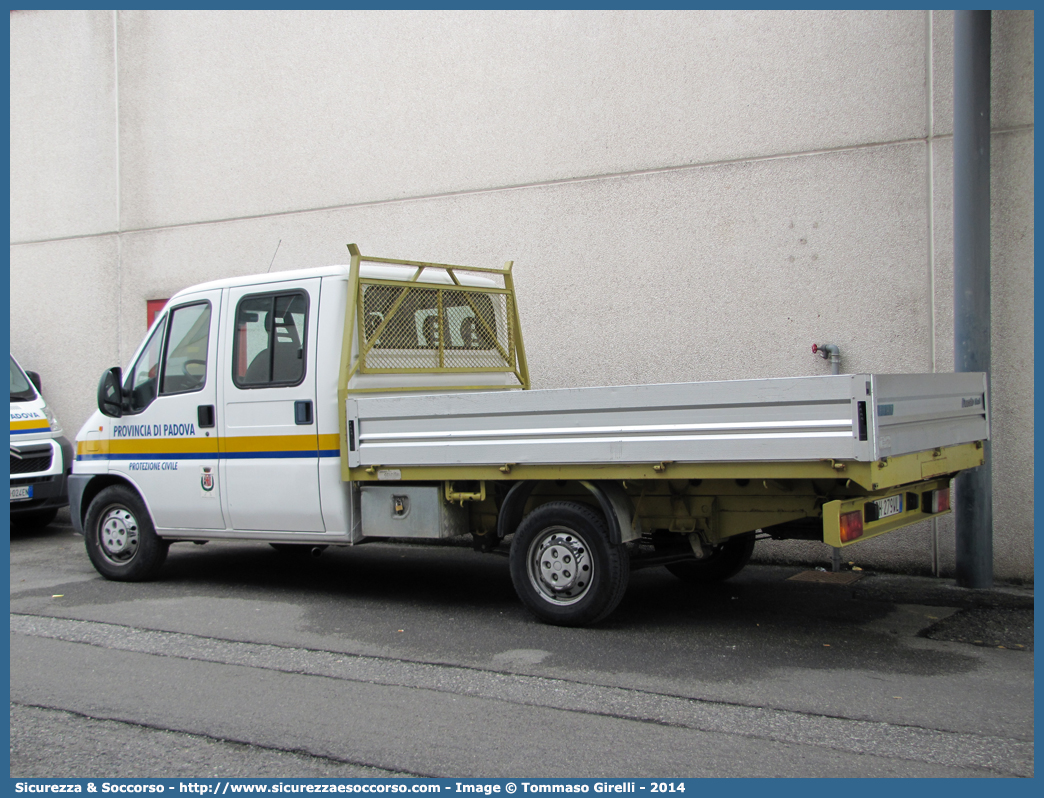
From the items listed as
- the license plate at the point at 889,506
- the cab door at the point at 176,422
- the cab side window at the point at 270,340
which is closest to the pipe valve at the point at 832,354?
the license plate at the point at 889,506

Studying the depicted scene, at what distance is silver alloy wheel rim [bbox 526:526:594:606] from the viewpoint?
610 centimetres

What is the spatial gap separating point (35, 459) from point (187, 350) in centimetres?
416

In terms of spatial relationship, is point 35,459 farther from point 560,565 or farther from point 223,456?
point 560,565

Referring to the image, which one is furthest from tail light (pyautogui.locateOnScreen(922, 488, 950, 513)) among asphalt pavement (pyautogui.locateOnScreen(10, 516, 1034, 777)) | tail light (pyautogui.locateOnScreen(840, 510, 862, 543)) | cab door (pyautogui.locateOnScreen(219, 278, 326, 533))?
cab door (pyautogui.locateOnScreen(219, 278, 326, 533))

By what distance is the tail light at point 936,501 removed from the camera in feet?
20.7

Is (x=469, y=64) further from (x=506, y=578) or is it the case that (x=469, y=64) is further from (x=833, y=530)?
(x=833, y=530)

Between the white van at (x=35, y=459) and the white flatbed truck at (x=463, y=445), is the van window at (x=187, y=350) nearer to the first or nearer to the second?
the white flatbed truck at (x=463, y=445)

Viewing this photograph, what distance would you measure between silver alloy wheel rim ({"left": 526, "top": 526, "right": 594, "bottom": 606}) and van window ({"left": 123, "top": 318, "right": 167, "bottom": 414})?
3.60 m

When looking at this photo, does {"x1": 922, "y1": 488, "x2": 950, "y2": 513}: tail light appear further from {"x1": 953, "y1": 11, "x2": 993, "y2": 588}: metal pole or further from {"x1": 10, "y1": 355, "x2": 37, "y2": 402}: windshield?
{"x1": 10, "y1": 355, "x2": 37, "y2": 402}: windshield

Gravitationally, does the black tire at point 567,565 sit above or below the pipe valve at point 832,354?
below

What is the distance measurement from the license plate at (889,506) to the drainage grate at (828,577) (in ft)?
6.29

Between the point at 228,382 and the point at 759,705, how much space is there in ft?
15.2
